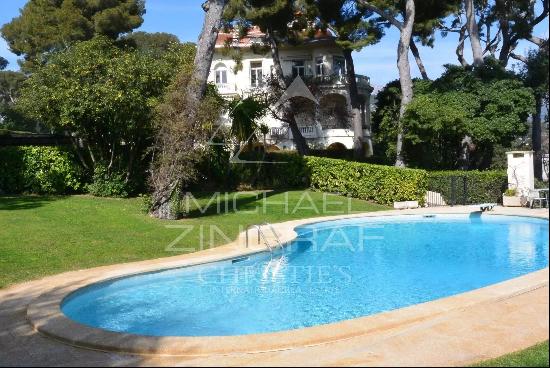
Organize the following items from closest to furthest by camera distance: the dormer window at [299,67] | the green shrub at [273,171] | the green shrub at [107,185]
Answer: the green shrub at [107,185]
the green shrub at [273,171]
the dormer window at [299,67]

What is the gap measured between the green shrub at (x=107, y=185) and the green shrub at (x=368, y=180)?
874 centimetres

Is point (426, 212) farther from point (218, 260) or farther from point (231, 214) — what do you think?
point (218, 260)

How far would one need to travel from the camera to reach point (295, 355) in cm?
593

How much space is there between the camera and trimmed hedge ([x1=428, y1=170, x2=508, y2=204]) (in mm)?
22422

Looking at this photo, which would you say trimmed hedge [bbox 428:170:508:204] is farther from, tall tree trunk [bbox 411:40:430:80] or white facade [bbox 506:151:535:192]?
tall tree trunk [bbox 411:40:430:80]

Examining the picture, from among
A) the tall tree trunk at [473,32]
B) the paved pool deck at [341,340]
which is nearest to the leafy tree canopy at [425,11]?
the tall tree trunk at [473,32]

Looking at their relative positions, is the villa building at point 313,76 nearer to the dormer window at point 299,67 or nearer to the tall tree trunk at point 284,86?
the dormer window at point 299,67

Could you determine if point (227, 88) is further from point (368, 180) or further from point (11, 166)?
point (11, 166)

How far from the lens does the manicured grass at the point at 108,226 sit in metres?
11.8

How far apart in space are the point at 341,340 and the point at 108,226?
10.2 metres

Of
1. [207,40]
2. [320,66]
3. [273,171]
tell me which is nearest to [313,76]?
[320,66]

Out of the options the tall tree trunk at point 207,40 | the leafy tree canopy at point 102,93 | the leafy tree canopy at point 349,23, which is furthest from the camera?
the leafy tree canopy at point 349,23

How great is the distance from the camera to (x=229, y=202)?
20875mm

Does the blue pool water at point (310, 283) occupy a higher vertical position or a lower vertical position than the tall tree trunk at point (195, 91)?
lower
